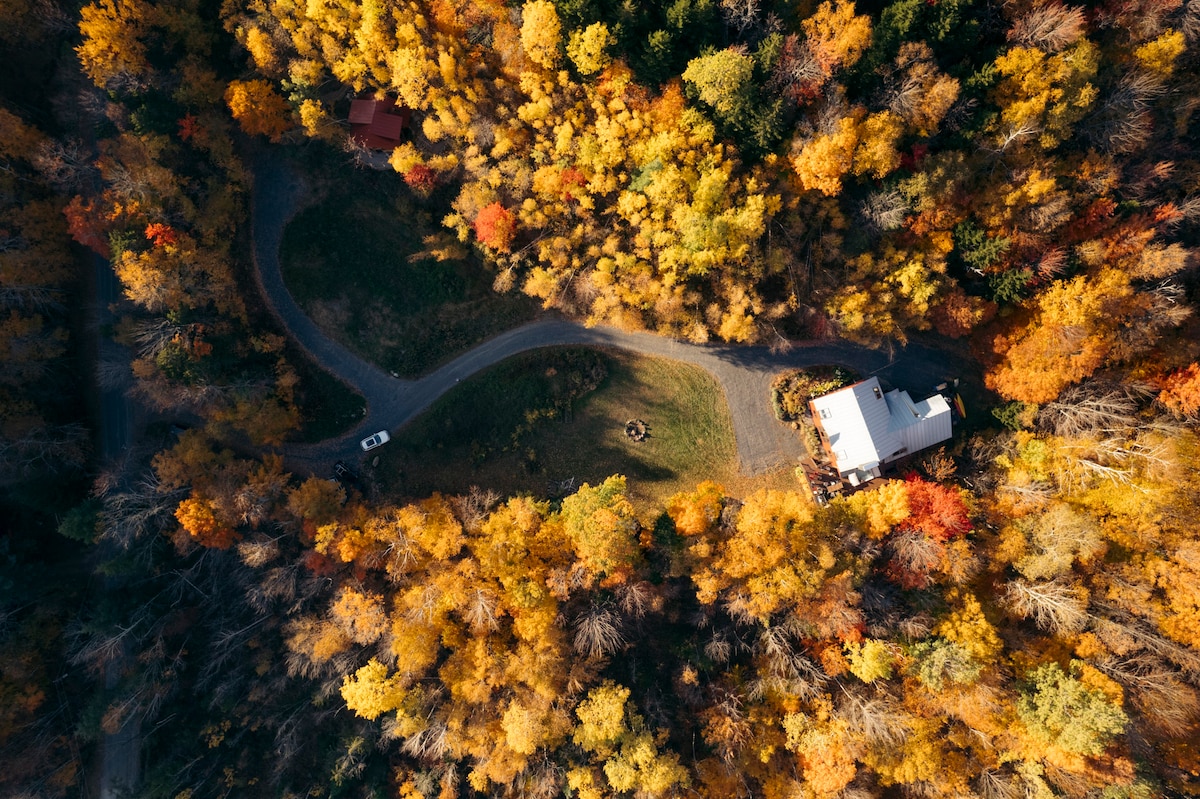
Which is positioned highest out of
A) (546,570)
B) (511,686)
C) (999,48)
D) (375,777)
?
(999,48)

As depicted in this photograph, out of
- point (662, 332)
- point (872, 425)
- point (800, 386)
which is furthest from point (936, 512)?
point (662, 332)

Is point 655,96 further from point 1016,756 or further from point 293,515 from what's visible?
point 1016,756

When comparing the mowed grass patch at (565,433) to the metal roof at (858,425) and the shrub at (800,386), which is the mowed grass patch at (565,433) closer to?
the shrub at (800,386)

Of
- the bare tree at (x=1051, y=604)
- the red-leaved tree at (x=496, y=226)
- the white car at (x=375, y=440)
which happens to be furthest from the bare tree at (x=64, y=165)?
the bare tree at (x=1051, y=604)

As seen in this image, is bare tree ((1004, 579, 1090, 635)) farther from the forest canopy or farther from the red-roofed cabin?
the red-roofed cabin

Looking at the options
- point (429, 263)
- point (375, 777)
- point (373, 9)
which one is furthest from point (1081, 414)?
point (375, 777)

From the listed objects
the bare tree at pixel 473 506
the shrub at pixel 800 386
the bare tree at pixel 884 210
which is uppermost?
the bare tree at pixel 884 210

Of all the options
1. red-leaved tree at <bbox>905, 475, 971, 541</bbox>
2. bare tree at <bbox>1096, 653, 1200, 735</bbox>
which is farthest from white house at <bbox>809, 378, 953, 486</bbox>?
bare tree at <bbox>1096, 653, 1200, 735</bbox>
